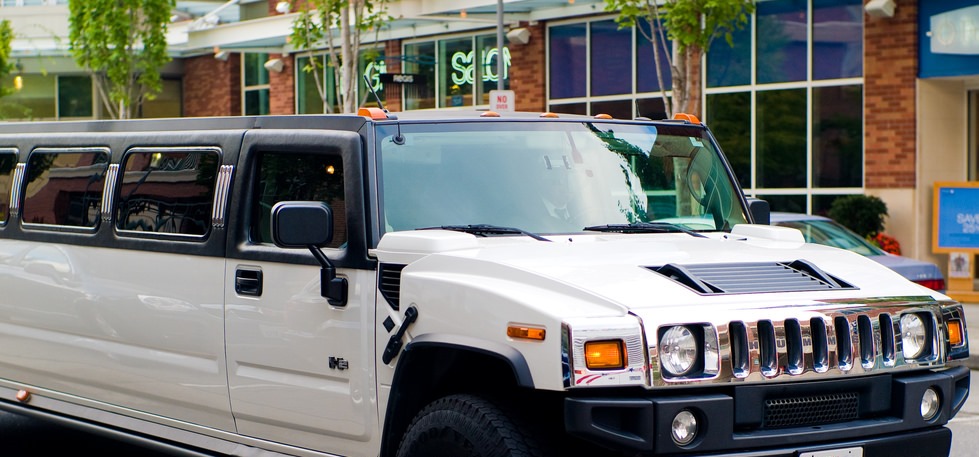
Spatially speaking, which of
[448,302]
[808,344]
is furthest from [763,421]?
[448,302]

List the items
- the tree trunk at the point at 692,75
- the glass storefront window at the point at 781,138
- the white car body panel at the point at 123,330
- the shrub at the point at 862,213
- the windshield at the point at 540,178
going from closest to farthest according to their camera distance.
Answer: the windshield at the point at 540,178
the white car body panel at the point at 123,330
the tree trunk at the point at 692,75
the shrub at the point at 862,213
the glass storefront window at the point at 781,138

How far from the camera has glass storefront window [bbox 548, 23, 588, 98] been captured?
81.0 ft

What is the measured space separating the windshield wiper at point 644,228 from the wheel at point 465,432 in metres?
1.18

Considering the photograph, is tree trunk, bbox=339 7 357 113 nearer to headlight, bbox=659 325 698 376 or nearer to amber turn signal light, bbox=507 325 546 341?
amber turn signal light, bbox=507 325 546 341

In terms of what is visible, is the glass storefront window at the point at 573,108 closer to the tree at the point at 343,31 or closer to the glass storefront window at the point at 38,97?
the tree at the point at 343,31

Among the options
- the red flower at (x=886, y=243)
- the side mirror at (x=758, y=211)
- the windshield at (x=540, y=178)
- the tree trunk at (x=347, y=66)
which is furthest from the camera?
the tree trunk at (x=347, y=66)

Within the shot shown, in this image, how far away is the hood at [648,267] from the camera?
466cm

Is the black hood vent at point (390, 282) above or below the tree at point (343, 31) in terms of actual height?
below

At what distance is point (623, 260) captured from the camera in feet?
16.4

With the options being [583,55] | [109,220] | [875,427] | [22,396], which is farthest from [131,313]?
[583,55]

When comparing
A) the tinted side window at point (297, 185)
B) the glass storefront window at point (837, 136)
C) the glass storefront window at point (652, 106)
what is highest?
the glass storefront window at point (652, 106)

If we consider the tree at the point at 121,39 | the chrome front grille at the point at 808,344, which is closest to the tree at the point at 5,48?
the tree at the point at 121,39

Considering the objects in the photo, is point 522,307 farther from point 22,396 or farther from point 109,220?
point 22,396

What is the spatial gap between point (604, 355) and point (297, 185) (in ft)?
6.28
